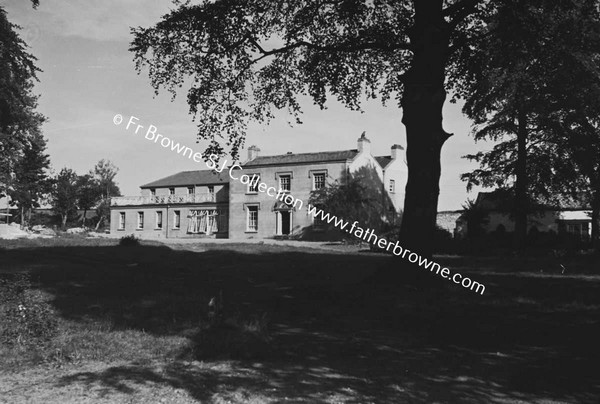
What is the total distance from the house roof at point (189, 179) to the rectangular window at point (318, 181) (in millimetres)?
11327

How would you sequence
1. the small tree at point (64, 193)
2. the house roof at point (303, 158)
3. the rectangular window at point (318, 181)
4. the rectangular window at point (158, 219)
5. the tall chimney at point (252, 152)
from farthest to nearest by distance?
the small tree at point (64, 193)
the rectangular window at point (158, 219)
the tall chimney at point (252, 152)
the rectangular window at point (318, 181)
the house roof at point (303, 158)

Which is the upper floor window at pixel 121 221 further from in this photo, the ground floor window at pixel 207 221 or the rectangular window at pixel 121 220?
the ground floor window at pixel 207 221

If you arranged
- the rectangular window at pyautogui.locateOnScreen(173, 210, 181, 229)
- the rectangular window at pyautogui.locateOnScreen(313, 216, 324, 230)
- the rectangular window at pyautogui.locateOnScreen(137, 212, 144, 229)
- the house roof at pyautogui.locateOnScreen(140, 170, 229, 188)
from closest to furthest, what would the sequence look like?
the rectangular window at pyautogui.locateOnScreen(313, 216, 324, 230), the house roof at pyautogui.locateOnScreen(140, 170, 229, 188), the rectangular window at pyautogui.locateOnScreen(173, 210, 181, 229), the rectangular window at pyautogui.locateOnScreen(137, 212, 144, 229)

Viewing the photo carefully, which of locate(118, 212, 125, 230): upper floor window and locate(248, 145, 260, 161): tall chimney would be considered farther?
locate(118, 212, 125, 230): upper floor window

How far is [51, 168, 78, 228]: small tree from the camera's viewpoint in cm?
6450

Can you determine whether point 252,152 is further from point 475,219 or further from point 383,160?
point 475,219

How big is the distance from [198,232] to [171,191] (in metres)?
7.58

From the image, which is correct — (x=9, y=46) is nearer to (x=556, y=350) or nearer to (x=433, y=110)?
(x=433, y=110)

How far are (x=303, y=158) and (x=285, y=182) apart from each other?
2.71 metres

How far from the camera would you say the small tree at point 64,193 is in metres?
64.5

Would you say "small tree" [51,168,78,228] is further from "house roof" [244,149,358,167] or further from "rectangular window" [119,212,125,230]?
"house roof" [244,149,358,167]

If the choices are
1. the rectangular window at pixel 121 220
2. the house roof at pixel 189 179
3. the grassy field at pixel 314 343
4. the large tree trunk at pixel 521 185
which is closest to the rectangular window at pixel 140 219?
the rectangular window at pixel 121 220

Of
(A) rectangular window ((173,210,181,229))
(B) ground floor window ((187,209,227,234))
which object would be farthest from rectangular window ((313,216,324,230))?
(A) rectangular window ((173,210,181,229))

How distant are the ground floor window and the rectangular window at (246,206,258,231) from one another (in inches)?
166
